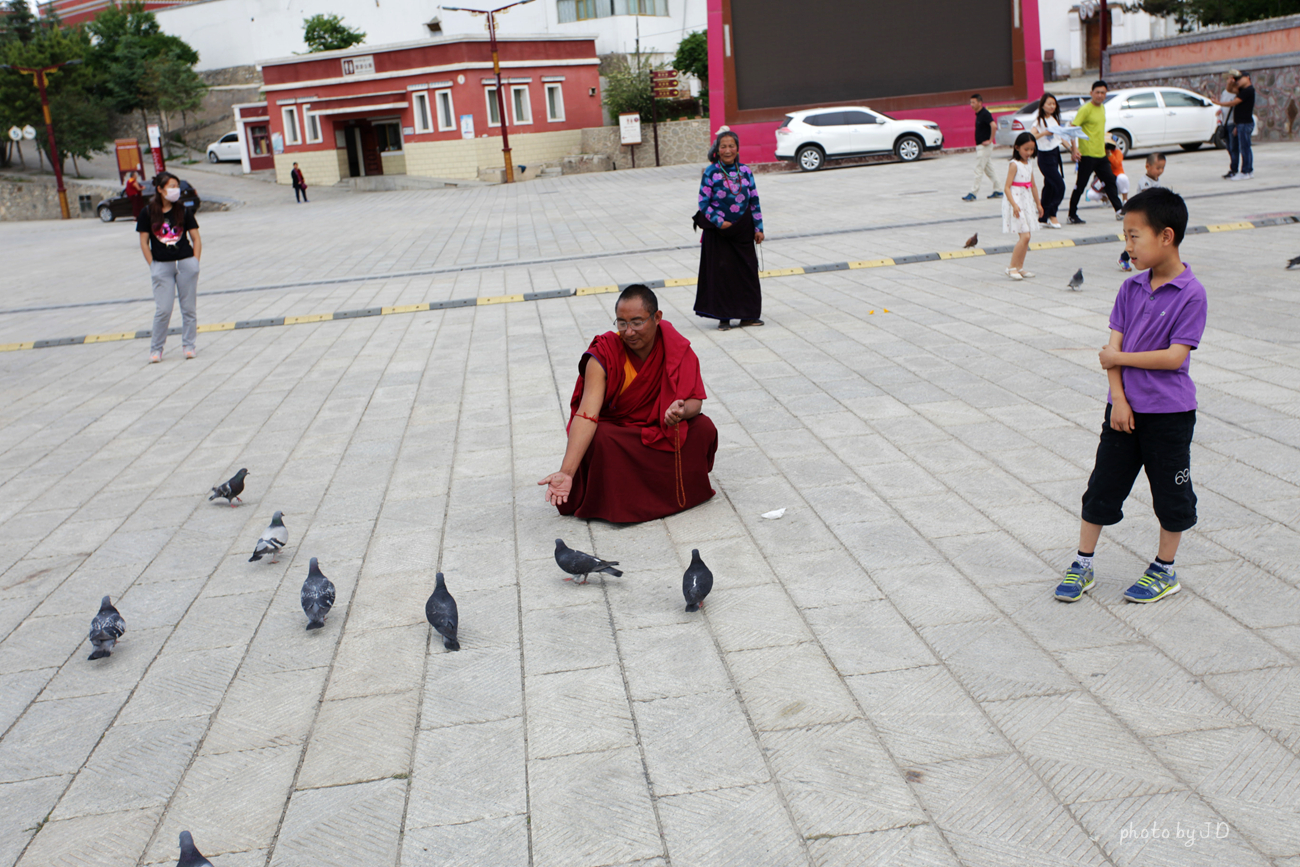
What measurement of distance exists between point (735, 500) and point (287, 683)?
252 centimetres

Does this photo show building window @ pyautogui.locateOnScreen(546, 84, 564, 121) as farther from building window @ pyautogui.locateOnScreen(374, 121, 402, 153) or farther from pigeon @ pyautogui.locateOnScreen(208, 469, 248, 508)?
pigeon @ pyautogui.locateOnScreen(208, 469, 248, 508)

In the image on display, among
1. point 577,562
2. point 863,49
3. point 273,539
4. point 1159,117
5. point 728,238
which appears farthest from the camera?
point 863,49

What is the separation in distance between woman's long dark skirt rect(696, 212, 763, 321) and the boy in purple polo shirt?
231 inches

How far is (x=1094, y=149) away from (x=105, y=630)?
44.8 ft

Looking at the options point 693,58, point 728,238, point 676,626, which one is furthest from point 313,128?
point 676,626

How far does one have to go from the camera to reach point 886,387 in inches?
293

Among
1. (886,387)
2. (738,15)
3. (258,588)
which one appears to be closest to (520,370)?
(886,387)

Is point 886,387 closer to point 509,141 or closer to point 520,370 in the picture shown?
point 520,370

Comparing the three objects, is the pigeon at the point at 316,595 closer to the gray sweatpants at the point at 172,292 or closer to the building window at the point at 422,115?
the gray sweatpants at the point at 172,292

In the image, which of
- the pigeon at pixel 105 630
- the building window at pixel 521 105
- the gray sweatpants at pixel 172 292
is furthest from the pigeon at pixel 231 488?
the building window at pixel 521 105

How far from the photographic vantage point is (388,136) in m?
44.2

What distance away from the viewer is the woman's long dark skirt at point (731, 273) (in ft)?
31.6

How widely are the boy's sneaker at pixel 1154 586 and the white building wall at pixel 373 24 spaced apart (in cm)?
4992

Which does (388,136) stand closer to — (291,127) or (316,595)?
(291,127)
